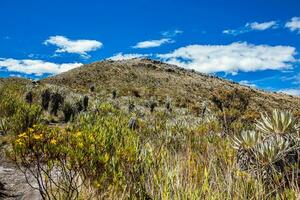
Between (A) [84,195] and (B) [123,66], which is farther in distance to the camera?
(B) [123,66]

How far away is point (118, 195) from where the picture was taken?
5.96 meters

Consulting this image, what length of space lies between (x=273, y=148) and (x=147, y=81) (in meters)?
60.4

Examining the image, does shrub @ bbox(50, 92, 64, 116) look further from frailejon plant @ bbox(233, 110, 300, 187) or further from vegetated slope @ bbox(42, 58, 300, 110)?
vegetated slope @ bbox(42, 58, 300, 110)

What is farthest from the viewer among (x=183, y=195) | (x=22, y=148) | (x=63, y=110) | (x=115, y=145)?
(x=63, y=110)

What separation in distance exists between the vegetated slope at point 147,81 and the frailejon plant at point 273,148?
41720 millimetres

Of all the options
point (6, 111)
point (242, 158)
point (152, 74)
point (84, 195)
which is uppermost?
point (152, 74)

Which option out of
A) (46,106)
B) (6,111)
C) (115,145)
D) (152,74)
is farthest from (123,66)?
(115,145)

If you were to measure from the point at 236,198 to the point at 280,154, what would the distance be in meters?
2.85

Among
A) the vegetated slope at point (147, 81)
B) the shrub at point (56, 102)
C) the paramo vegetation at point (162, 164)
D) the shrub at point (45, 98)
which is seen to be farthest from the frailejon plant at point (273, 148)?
the vegetated slope at point (147, 81)

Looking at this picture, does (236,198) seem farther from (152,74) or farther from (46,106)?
(152,74)

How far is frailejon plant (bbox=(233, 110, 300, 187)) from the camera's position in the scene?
6.68 meters

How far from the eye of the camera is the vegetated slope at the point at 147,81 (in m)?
58.2

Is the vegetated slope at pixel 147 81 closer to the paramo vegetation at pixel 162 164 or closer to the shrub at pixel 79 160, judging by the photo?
the paramo vegetation at pixel 162 164

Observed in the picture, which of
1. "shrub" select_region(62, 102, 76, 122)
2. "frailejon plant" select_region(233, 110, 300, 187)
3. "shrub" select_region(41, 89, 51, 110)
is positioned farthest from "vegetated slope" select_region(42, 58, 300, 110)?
"frailejon plant" select_region(233, 110, 300, 187)
